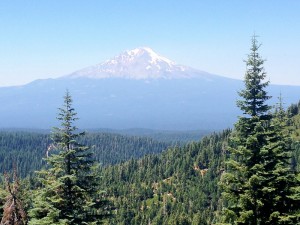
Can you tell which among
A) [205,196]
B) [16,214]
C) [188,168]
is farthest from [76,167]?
[188,168]

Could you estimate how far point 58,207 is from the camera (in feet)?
84.2

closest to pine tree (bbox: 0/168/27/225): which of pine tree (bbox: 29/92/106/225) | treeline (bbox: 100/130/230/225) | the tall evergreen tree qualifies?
pine tree (bbox: 29/92/106/225)

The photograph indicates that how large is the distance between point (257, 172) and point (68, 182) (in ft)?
38.5

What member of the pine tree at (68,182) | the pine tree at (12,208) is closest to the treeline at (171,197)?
the pine tree at (68,182)

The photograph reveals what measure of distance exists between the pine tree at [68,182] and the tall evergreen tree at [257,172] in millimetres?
8703

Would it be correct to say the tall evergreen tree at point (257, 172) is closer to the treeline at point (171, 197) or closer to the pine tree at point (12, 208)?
the pine tree at point (12, 208)

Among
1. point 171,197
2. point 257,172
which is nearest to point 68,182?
point 257,172

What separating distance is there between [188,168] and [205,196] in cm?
3314

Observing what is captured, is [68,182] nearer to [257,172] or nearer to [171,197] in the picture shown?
[257,172]

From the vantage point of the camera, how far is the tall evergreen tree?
23.3 meters

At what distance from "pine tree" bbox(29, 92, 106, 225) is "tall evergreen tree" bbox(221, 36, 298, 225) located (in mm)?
8703

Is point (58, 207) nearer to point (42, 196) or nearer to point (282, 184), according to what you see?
point (42, 196)

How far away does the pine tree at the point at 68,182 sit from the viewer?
998 inches

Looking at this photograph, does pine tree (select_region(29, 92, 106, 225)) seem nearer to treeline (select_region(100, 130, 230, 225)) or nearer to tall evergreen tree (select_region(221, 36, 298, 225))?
tall evergreen tree (select_region(221, 36, 298, 225))
